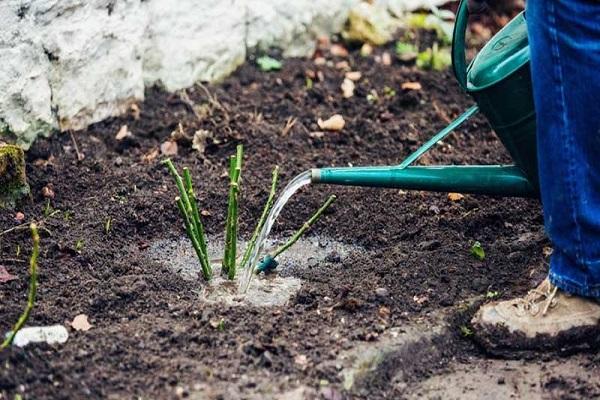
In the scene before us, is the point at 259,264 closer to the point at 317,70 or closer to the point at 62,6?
the point at 62,6

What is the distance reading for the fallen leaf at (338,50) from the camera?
478 cm

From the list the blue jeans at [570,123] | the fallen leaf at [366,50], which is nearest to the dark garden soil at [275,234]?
the fallen leaf at [366,50]

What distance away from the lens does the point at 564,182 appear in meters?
2.61

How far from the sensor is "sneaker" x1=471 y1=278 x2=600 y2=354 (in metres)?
2.75

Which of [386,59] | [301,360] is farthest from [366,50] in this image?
[301,360]

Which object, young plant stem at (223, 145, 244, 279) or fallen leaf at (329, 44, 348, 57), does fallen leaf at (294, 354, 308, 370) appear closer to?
young plant stem at (223, 145, 244, 279)

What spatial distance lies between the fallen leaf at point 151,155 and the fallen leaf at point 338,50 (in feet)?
4.03

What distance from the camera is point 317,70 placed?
15.0 feet

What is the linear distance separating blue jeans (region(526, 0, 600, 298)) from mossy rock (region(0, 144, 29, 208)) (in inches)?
64.9

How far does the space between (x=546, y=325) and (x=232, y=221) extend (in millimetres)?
875

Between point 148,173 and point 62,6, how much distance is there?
25.6 inches

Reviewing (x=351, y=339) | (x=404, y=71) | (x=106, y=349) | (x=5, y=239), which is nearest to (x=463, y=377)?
(x=351, y=339)

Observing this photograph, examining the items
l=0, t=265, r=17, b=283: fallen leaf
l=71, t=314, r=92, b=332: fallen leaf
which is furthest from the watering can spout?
l=0, t=265, r=17, b=283: fallen leaf

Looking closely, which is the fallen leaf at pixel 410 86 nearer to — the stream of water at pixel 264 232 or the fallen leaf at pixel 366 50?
the fallen leaf at pixel 366 50
